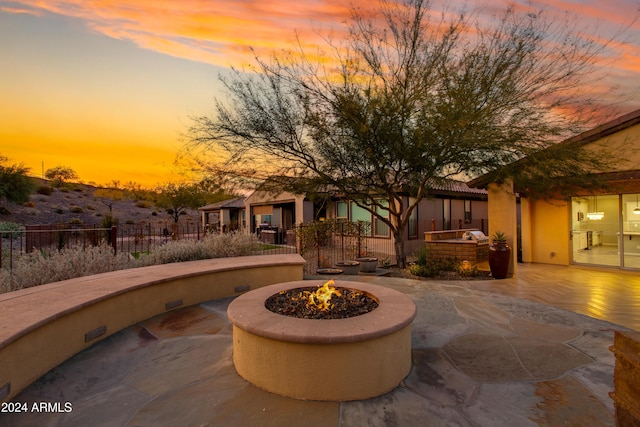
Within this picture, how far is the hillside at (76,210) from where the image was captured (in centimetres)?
2591

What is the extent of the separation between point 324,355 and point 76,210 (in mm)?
39362

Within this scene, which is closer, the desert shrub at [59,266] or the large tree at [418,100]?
the desert shrub at [59,266]

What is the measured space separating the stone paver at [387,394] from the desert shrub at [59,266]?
2086 mm

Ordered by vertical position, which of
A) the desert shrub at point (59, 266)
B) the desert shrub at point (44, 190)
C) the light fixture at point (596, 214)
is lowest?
the desert shrub at point (59, 266)

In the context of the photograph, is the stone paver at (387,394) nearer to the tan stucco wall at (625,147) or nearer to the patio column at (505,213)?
the patio column at (505,213)

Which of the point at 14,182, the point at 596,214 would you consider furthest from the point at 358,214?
the point at 14,182

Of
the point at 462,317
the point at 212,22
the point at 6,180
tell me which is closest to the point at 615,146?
the point at 462,317

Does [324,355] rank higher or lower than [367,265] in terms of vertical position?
higher

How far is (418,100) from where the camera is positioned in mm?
7219

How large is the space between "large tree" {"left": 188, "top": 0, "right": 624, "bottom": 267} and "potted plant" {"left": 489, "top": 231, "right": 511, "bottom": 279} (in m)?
1.89

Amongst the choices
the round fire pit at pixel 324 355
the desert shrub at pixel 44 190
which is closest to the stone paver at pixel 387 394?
the round fire pit at pixel 324 355

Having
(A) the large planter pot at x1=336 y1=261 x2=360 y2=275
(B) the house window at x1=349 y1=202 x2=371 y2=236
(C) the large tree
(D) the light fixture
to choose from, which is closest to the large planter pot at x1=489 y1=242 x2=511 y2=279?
(C) the large tree

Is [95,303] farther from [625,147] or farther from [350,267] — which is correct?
[625,147]

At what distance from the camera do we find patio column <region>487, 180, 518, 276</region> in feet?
27.1
